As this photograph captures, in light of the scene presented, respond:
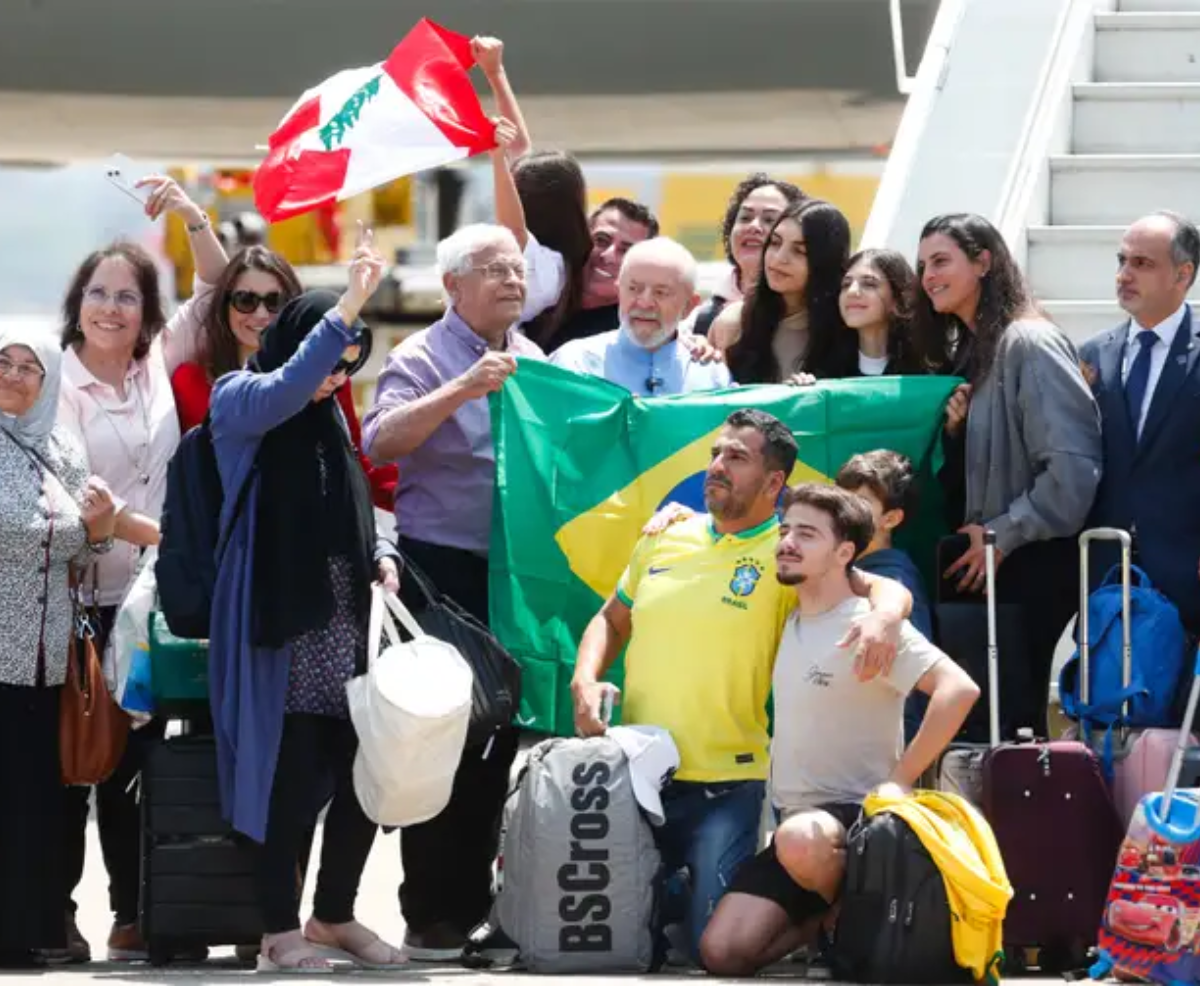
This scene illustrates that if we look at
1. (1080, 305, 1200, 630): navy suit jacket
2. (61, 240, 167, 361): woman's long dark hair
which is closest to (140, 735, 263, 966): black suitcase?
(61, 240, 167, 361): woman's long dark hair

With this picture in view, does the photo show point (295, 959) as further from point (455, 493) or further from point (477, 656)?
point (455, 493)

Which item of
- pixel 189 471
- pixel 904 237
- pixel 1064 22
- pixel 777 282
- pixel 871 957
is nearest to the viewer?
pixel 871 957

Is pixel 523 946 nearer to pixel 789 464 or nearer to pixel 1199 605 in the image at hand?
pixel 789 464

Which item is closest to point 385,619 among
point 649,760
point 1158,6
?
point 649,760

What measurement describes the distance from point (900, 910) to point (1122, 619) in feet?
3.63

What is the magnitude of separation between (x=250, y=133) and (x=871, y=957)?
2238cm

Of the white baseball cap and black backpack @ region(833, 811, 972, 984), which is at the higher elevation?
the white baseball cap

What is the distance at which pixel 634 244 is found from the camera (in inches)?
362

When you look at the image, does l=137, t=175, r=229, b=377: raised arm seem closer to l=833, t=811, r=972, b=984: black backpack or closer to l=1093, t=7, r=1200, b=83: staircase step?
l=833, t=811, r=972, b=984: black backpack

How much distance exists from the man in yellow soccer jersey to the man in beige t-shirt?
0.13 meters

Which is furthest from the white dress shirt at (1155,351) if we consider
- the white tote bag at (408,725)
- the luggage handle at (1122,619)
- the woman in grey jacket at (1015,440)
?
the white tote bag at (408,725)

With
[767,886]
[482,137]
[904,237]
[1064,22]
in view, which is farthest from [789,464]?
[1064,22]

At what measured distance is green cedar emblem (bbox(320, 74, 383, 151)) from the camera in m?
9.23

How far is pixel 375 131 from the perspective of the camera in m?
9.21
